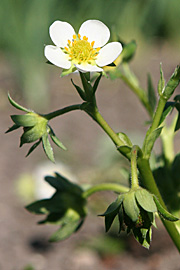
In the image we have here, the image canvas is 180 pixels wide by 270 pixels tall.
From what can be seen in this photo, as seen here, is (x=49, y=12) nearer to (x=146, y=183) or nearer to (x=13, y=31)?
(x=13, y=31)

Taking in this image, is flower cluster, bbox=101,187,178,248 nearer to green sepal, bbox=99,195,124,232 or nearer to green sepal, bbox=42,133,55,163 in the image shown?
green sepal, bbox=99,195,124,232

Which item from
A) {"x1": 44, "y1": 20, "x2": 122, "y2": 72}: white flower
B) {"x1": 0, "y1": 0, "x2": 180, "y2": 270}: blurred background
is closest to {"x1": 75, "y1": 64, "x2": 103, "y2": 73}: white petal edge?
{"x1": 44, "y1": 20, "x2": 122, "y2": 72}: white flower

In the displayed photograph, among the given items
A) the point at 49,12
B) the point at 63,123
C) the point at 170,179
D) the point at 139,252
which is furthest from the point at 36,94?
the point at 170,179

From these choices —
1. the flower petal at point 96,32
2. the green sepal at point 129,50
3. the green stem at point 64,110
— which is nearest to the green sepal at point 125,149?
the green stem at point 64,110

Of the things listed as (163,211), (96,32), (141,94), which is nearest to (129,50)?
(141,94)

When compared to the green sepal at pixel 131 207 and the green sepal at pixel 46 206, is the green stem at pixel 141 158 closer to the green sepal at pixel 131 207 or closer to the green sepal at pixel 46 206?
the green sepal at pixel 131 207

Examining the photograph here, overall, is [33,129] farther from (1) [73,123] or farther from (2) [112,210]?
(1) [73,123]

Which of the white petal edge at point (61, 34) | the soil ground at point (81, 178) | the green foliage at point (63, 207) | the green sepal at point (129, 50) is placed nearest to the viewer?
the white petal edge at point (61, 34)
